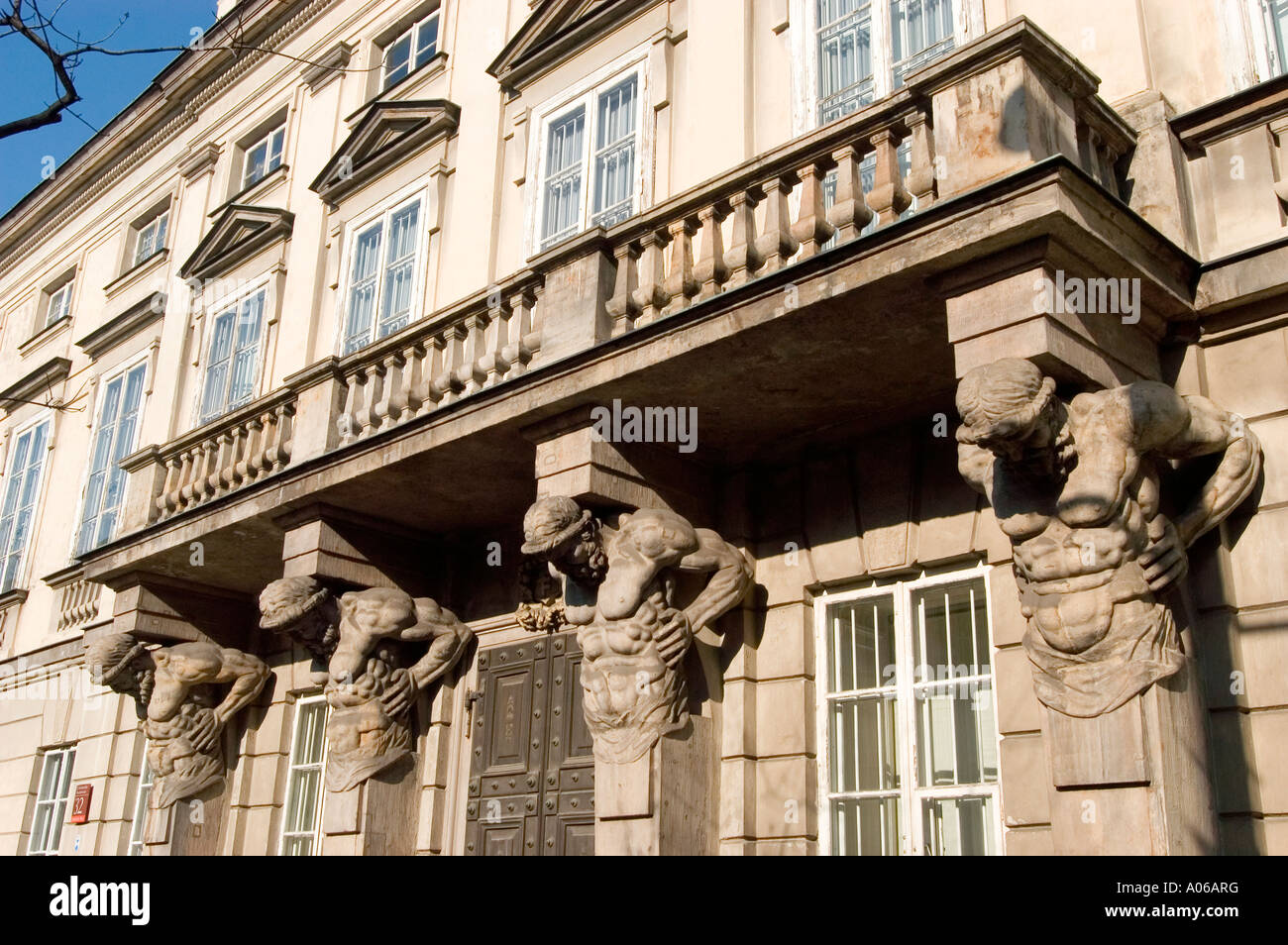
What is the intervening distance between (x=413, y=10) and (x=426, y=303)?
4069 mm

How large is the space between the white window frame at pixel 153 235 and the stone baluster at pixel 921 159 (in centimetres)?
1273

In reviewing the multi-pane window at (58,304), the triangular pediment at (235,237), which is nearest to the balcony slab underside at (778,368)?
the triangular pediment at (235,237)

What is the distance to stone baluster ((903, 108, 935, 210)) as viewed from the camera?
6.92 metres

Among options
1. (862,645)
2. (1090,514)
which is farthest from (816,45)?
(1090,514)

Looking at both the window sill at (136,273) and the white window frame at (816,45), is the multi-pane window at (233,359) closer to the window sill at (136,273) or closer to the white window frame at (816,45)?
the window sill at (136,273)

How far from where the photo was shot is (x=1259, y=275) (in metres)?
6.79

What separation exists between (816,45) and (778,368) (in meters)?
3.37

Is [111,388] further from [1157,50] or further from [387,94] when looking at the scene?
[1157,50]

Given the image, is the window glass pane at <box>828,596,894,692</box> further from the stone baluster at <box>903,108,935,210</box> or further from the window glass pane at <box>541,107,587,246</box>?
the window glass pane at <box>541,107,587,246</box>

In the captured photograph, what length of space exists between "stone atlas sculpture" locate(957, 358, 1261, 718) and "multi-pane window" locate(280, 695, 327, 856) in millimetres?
7397

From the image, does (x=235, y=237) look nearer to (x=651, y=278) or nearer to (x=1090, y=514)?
(x=651, y=278)

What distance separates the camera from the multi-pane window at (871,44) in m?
9.07
